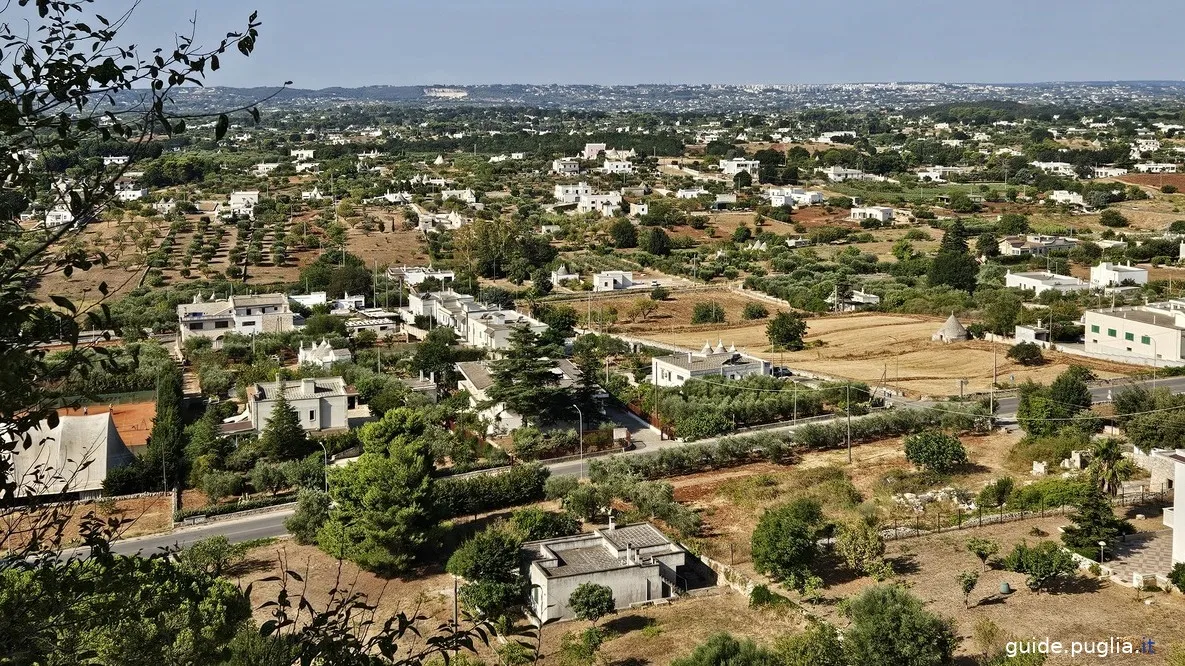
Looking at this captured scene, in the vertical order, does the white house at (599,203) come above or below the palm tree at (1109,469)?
above

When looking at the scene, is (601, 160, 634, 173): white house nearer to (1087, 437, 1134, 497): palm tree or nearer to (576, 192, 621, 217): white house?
(576, 192, 621, 217): white house

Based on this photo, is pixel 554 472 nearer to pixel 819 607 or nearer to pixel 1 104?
pixel 819 607

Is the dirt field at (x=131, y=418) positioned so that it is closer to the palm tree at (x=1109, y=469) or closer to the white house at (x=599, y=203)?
the palm tree at (x=1109, y=469)

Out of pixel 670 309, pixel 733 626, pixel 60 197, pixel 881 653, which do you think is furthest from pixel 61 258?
pixel 670 309

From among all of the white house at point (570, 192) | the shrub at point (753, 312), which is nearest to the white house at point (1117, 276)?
the shrub at point (753, 312)

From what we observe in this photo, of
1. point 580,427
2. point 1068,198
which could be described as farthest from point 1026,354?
point 1068,198

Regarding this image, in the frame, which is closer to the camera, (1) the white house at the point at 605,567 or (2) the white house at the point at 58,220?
(2) the white house at the point at 58,220
